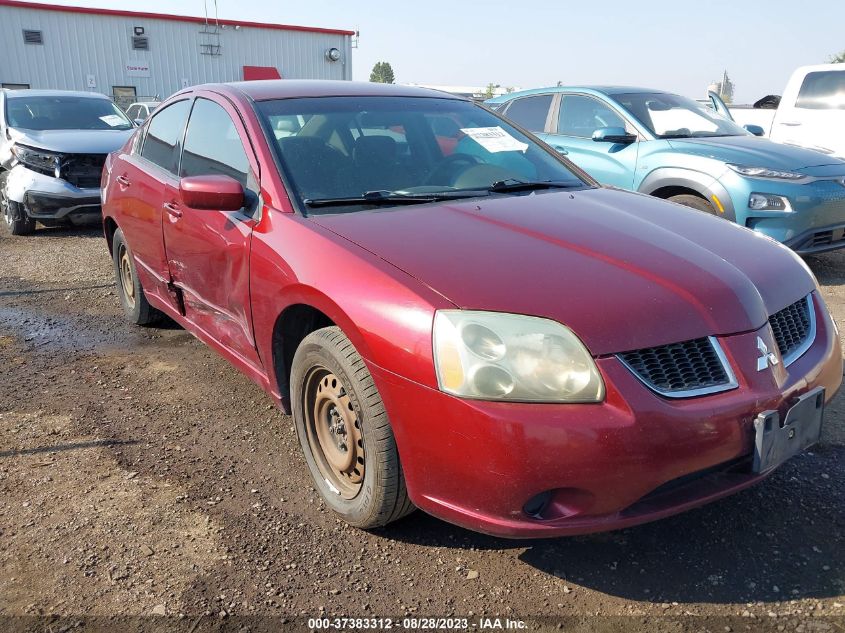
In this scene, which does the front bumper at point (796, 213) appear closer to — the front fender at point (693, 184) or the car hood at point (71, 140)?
the front fender at point (693, 184)

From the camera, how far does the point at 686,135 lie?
20.7 ft

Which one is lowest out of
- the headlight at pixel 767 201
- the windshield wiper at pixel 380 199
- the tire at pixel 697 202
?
the tire at pixel 697 202

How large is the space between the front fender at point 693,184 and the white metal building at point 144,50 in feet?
75.2

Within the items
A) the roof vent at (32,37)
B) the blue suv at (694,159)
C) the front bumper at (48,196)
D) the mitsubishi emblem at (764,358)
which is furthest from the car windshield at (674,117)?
the roof vent at (32,37)

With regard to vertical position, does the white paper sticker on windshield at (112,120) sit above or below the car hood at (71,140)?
above

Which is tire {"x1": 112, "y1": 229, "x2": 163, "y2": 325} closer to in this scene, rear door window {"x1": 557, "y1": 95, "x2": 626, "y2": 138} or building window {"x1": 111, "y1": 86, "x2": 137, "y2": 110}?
rear door window {"x1": 557, "y1": 95, "x2": 626, "y2": 138}

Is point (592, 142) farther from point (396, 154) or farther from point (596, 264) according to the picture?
point (596, 264)

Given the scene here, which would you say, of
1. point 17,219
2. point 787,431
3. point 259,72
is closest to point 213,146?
point 787,431

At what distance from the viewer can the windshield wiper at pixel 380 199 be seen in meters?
2.76

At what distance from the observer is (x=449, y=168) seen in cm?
319

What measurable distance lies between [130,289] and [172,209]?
5.18ft

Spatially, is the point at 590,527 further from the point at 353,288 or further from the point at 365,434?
the point at 353,288

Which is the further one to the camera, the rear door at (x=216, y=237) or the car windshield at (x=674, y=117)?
the car windshield at (x=674, y=117)

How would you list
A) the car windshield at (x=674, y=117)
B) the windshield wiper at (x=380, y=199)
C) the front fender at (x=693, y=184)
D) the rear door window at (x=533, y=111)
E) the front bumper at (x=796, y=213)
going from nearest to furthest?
the windshield wiper at (x=380, y=199) < the front bumper at (x=796, y=213) < the front fender at (x=693, y=184) < the car windshield at (x=674, y=117) < the rear door window at (x=533, y=111)
